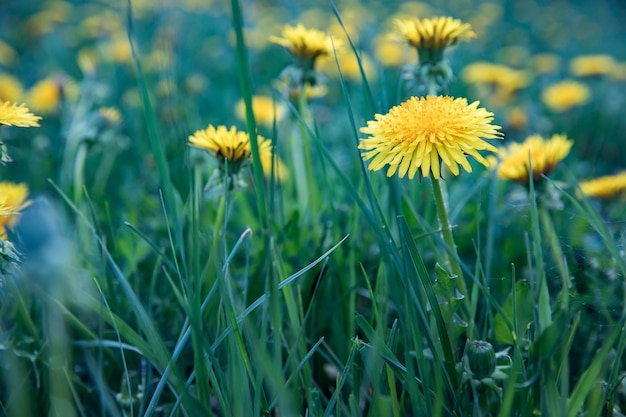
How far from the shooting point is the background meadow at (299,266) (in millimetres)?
754

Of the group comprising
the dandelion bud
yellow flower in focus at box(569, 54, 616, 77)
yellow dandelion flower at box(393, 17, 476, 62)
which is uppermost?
yellow flower in focus at box(569, 54, 616, 77)

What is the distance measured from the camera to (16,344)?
960 mm

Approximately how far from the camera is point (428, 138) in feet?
2.78

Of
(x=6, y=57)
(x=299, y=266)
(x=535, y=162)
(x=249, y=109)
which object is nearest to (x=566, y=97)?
(x=535, y=162)

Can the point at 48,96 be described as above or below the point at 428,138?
above

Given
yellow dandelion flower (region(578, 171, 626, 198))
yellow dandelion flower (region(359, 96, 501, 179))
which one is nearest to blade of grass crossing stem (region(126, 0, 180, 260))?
yellow dandelion flower (region(359, 96, 501, 179))

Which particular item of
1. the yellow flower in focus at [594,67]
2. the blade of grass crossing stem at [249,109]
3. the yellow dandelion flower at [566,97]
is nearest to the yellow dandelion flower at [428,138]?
the blade of grass crossing stem at [249,109]

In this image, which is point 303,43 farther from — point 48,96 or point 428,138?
point 48,96

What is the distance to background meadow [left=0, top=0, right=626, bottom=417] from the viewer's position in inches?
29.7

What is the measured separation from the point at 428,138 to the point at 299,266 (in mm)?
484

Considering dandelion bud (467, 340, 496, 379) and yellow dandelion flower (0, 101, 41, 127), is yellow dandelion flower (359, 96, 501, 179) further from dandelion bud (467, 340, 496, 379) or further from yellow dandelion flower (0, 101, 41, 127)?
yellow dandelion flower (0, 101, 41, 127)

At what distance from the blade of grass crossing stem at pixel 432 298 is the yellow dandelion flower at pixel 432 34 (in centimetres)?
56

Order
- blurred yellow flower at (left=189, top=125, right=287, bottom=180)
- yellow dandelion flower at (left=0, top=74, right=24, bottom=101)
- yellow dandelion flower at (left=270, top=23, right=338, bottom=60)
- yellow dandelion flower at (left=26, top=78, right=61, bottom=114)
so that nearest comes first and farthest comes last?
blurred yellow flower at (left=189, top=125, right=287, bottom=180)
yellow dandelion flower at (left=270, top=23, right=338, bottom=60)
yellow dandelion flower at (left=26, top=78, right=61, bottom=114)
yellow dandelion flower at (left=0, top=74, right=24, bottom=101)

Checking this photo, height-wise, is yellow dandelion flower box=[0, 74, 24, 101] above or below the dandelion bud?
above
